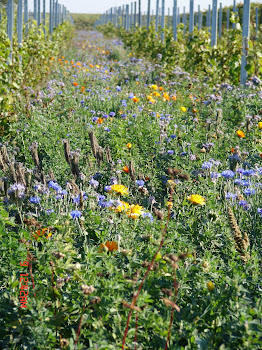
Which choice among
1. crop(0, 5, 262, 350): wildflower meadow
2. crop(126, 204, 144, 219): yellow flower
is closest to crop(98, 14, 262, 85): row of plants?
crop(0, 5, 262, 350): wildflower meadow

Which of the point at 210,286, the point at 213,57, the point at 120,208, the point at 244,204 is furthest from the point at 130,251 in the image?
the point at 213,57

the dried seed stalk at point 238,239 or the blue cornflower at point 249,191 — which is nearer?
the dried seed stalk at point 238,239

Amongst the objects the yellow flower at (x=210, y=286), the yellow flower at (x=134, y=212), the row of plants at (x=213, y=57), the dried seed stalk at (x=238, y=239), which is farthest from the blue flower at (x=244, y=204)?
the row of plants at (x=213, y=57)

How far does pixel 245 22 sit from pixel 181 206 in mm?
5584

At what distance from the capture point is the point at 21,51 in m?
6.26

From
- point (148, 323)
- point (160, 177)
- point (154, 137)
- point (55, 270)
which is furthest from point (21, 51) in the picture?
point (148, 323)

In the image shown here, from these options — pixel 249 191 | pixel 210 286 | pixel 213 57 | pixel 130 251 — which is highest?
pixel 213 57

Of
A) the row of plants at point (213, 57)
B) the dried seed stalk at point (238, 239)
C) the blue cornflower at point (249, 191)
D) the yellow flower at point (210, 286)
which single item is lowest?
the yellow flower at point (210, 286)

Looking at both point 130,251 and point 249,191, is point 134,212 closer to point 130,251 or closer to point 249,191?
point 130,251

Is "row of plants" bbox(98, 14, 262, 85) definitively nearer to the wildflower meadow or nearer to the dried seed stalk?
the wildflower meadow

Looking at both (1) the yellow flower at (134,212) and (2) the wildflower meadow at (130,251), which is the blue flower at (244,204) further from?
(1) the yellow flower at (134,212)

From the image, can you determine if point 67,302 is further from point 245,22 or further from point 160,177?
point 245,22

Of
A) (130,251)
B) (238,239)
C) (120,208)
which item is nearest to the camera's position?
(130,251)

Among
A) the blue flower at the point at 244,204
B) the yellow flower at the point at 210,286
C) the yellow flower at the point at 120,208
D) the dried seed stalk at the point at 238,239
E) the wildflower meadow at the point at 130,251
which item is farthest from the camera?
the blue flower at the point at 244,204
